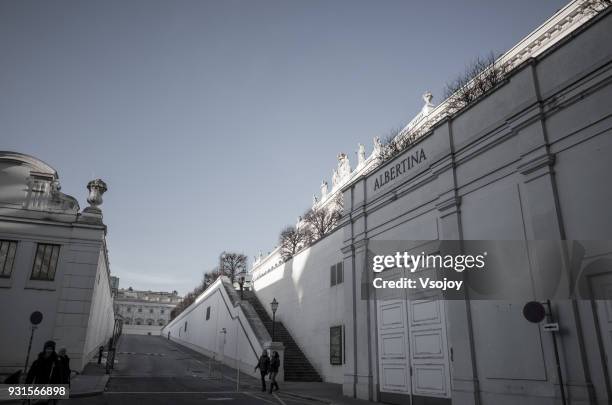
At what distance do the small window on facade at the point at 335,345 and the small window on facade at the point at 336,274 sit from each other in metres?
2.23

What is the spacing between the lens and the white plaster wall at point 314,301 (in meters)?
21.4

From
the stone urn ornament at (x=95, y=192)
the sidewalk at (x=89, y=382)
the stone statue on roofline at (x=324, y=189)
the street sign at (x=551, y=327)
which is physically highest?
the stone statue on roofline at (x=324, y=189)

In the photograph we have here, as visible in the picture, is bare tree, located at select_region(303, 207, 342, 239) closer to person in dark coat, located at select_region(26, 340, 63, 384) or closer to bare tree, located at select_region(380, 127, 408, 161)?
bare tree, located at select_region(380, 127, 408, 161)

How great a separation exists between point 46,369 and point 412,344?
9.84m

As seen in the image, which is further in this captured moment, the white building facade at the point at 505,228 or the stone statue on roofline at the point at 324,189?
the stone statue on roofline at the point at 324,189

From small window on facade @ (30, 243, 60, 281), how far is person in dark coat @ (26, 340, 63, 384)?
38.8ft

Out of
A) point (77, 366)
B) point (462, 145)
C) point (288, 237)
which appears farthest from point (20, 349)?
point (288, 237)

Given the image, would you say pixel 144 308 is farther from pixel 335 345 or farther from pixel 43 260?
pixel 335 345

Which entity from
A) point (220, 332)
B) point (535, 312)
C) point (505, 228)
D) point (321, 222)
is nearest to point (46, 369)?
point (535, 312)

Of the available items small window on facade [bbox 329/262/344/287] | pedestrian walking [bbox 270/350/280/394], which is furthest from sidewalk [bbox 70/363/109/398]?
small window on facade [bbox 329/262/344/287]

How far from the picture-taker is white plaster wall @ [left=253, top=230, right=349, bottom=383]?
2144cm

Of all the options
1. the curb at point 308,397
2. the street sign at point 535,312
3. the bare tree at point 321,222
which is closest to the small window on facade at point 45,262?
the curb at point 308,397

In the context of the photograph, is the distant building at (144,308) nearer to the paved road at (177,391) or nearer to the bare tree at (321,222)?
the bare tree at (321,222)

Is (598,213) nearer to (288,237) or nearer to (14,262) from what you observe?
(14,262)
